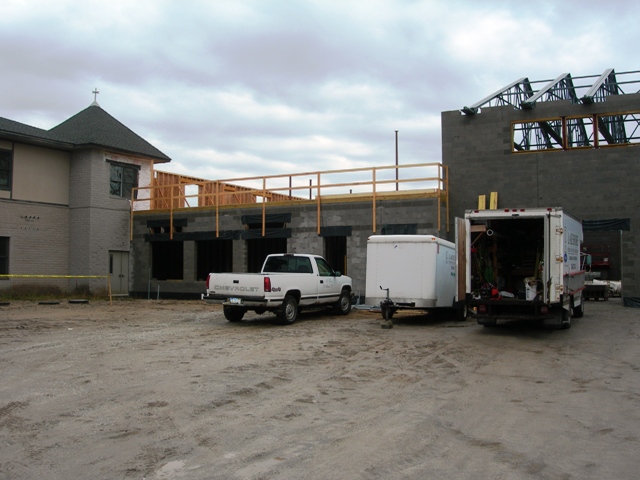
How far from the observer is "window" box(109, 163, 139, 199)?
28.4 metres

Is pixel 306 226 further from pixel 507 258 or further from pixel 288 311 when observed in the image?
pixel 507 258

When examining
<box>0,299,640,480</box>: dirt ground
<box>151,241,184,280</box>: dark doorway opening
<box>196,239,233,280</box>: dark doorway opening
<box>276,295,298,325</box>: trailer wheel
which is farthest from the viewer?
<box>151,241,184,280</box>: dark doorway opening

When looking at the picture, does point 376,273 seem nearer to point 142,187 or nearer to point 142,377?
point 142,377

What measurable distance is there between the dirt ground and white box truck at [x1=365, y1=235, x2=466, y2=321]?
253cm

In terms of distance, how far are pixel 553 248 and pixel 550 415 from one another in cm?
677

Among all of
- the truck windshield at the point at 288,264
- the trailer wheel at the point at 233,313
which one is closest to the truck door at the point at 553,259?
the truck windshield at the point at 288,264

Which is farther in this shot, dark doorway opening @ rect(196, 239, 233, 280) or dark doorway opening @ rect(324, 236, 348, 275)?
dark doorway opening @ rect(196, 239, 233, 280)

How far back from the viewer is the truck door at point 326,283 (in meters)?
17.4

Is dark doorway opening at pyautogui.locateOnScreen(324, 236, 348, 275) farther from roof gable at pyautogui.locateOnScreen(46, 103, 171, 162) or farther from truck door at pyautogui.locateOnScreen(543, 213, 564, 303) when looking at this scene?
truck door at pyautogui.locateOnScreen(543, 213, 564, 303)

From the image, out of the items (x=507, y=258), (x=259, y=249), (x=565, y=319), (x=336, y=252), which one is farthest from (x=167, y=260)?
(x=565, y=319)

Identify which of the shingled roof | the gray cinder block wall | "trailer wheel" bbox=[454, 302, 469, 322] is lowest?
"trailer wheel" bbox=[454, 302, 469, 322]

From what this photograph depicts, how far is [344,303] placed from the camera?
61.4 feet

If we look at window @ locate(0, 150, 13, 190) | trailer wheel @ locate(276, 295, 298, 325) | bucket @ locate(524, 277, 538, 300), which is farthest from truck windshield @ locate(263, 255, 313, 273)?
window @ locate(0, 150, 13, 190)

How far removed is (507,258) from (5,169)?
20.5 meters
